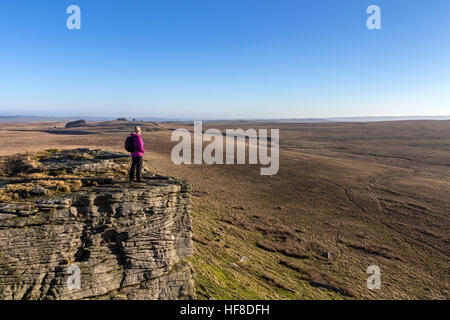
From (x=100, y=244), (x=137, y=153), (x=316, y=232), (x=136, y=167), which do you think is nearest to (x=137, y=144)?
(x=137, y=153)

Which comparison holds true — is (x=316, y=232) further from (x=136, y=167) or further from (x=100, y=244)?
(x=100, y=244)

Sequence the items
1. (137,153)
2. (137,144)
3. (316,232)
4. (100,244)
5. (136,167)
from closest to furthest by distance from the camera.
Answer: (100,244) < (137,144) < (137,153) < (136,167) < (316,232)

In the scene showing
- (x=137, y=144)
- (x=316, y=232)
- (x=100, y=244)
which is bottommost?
(x=316, y=232)

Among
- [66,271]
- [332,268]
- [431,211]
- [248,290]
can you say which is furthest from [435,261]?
[66,271]

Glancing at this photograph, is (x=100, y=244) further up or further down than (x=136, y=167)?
further down

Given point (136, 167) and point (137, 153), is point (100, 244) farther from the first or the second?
point (137, 153)

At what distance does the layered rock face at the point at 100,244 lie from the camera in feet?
24.8

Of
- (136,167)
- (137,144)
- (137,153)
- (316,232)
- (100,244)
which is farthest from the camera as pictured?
(316,232)

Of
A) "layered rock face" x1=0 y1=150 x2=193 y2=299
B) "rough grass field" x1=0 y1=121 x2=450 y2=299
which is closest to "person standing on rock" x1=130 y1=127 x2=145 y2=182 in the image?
"layered rock face" x1=0 y1=150 x2=193 y2=299

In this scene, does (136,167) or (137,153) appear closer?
(137,153)

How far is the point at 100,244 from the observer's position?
8.82m

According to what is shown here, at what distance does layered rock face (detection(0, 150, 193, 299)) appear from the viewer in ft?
24.8

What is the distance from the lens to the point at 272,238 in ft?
63.7
